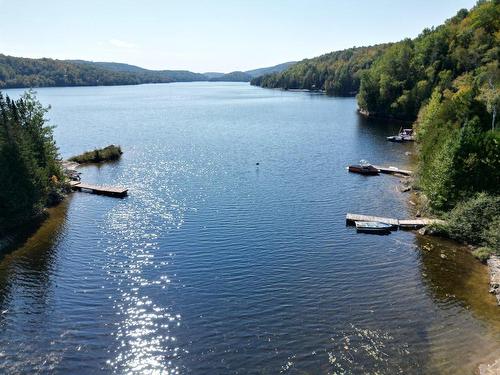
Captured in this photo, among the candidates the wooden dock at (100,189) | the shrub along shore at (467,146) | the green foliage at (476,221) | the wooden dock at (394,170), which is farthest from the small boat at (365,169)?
the wooden dock at (100,189)

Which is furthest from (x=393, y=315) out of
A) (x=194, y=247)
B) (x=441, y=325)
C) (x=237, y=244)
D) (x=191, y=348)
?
(x=194, y=247)

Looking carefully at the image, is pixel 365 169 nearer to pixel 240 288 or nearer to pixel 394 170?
pixel 394 170

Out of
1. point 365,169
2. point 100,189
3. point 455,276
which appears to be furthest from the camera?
point 365,169

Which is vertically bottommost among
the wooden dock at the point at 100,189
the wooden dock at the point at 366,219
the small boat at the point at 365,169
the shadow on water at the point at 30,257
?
the wooden dock at the point at 100,189

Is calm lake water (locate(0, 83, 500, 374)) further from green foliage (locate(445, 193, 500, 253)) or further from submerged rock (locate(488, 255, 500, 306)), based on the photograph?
green foliage (locate(445, 193, 500, 253))

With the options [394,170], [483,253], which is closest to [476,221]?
[483,253]

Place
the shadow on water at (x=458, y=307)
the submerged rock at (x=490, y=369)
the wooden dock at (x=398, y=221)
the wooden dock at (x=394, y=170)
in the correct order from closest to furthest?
1. the submerged rock at (x=490, y=369)
2. the shadow on water at (x=458, y=307)
3. the wooden dock at (x=398, y=221)
4. the wooden dock at (x=394, y=170)

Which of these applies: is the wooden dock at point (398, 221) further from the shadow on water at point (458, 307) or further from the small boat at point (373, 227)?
the shadow on water at point (458, 307)
